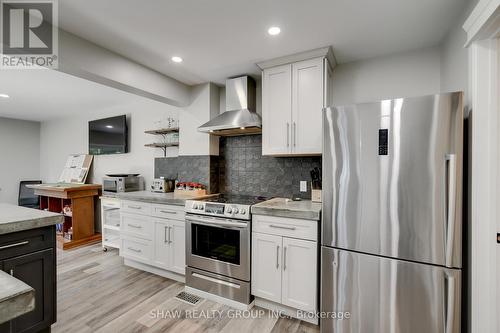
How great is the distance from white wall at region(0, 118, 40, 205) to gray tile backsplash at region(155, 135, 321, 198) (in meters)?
4.77

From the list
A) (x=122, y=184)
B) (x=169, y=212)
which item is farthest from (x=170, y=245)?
(x=122, y=184)

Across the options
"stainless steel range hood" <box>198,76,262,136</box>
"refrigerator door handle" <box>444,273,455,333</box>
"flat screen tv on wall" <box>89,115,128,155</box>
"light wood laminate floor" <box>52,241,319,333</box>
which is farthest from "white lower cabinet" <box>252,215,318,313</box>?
"flat screen tv on wall" <box>89,115,128,155</box>

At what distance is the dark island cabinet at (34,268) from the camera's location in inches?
58.2

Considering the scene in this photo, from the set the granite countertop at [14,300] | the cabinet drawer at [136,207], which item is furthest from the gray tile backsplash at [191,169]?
the granite countertop at [14,300]

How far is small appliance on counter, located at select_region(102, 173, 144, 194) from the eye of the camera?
12.3 feet

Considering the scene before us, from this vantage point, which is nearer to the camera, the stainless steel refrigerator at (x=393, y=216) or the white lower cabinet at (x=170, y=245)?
the stainless steel refrigerator at (x=393, y=216)

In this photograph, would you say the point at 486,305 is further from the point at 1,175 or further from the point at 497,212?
the point at 1,175

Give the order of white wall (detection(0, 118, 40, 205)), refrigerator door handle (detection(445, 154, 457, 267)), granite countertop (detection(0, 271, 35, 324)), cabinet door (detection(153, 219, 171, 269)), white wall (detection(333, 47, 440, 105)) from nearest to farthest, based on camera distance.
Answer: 1. granite countertop (detection(0, 271, 35, 324))
2. refrigerator door handle (detection(445, 154, 457, 267))
3. white wall (detection(333, 47, 440, 105))
4. cabinet door (detection(153, 219, 171, 269))
5. white wall (detection(0, 118, 40, 205))

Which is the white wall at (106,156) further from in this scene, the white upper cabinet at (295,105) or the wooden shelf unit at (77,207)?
the white upper cabinet at (295,105)

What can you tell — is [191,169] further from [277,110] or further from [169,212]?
[277,110]

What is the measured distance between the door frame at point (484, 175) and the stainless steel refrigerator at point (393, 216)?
0.07 metres

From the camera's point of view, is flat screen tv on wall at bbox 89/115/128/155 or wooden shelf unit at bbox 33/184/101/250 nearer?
wooden shelf unit at bbox 33/184/101/250

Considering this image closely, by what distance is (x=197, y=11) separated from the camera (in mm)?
1701

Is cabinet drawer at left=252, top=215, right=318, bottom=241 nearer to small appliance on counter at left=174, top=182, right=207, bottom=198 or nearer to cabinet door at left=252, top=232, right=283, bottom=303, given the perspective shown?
cabinet door at left=252, top=232, right=283, bottom=303
